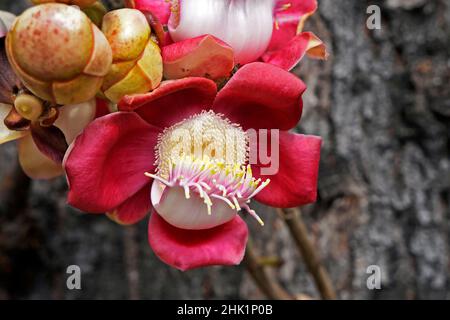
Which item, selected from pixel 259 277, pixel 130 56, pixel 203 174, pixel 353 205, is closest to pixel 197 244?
pixel 203 174

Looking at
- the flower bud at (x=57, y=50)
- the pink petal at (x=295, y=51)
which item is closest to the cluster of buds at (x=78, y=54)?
the flower bud at (x=57, y=50)

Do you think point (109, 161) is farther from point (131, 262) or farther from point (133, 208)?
point (131, 262)

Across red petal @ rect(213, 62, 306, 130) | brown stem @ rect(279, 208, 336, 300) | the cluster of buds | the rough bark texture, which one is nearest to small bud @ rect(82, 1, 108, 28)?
the cluster of buds

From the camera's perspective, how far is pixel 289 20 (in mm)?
597

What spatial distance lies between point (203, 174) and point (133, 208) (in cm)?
10

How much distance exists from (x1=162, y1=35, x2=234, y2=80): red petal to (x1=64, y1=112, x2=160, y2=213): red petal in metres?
0.05

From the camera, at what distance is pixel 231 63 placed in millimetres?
502

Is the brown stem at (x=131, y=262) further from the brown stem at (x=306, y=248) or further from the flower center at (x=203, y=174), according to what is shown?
the flower center at (x=203, y=174)

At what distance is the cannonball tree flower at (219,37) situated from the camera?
489 millimetres

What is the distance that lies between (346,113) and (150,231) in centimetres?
61
